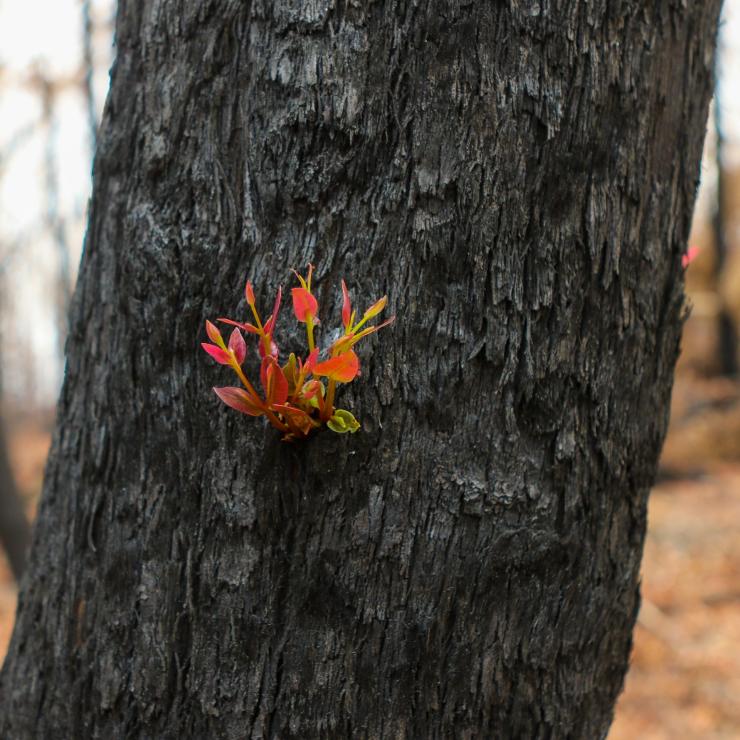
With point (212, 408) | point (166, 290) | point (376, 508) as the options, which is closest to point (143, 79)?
point (166, 290)

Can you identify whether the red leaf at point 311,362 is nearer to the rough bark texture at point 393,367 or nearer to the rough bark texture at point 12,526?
the rough bark texture at point 393,367

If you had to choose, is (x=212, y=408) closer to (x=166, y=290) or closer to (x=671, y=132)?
(x=166, y=290)

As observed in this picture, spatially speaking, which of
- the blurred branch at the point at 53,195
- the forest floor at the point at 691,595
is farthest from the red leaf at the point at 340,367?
the blurred branch at the point at 53,195

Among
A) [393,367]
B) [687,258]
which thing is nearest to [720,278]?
[687,258]

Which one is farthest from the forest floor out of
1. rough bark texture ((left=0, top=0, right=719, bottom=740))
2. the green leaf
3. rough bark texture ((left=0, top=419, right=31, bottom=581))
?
the green leaf

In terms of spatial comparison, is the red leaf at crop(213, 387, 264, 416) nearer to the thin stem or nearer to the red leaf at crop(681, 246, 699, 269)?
the thin stem

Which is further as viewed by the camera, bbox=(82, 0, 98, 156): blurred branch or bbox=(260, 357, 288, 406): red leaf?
bbox=(82, 0, 98, 156): blurred branch

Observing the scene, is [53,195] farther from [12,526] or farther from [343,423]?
[343,423]
